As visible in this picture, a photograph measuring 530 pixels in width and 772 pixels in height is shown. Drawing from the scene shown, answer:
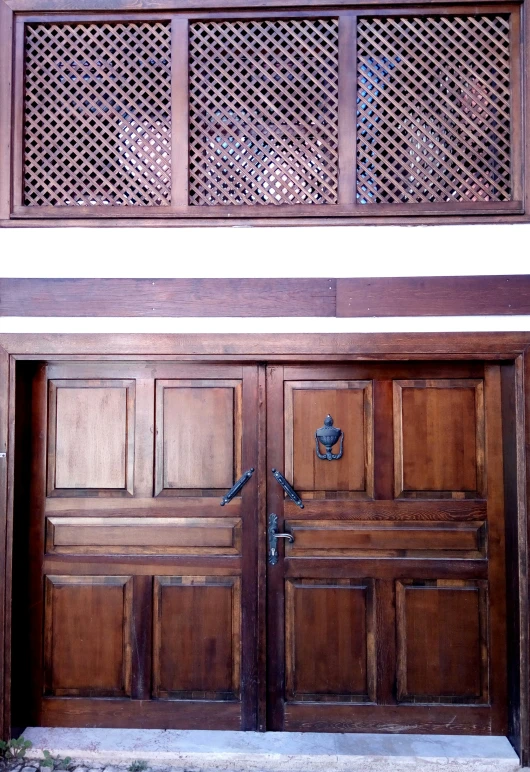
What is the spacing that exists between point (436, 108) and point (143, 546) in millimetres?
2998

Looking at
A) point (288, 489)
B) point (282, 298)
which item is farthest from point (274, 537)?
point (282, 298)

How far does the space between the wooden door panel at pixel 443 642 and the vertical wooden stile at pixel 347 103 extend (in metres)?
2.27

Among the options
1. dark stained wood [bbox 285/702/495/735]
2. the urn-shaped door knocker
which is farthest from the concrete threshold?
the urn-shaped door knocker

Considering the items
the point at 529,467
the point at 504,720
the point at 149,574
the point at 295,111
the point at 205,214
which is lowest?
the point at 504,720

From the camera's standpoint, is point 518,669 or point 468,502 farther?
point 468,502

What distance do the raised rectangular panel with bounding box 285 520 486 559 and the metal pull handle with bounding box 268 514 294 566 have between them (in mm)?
95

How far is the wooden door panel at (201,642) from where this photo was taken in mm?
3371

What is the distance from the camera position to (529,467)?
3.17m

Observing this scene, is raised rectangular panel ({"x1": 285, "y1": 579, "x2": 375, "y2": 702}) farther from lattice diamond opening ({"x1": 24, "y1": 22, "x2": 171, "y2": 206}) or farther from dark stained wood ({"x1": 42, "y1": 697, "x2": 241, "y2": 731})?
lattice diamond opening ({"x1": 24, "y1": 22, "x2": 171, "y2": 206})

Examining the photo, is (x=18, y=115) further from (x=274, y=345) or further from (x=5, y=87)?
(x=274, y=345)

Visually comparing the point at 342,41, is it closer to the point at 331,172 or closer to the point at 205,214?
the point at 331,172

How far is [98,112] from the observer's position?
338 centimetres

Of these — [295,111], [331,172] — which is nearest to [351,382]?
[331,172]

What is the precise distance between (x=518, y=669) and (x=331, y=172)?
2.90 m
